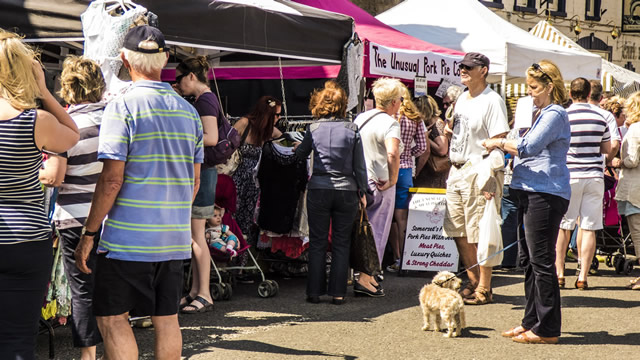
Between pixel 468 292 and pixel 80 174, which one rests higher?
pixel 80 174

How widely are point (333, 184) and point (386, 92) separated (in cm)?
117

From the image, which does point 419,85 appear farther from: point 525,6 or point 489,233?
point 525,6

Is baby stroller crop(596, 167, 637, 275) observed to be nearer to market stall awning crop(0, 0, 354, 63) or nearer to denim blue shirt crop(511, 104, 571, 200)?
market stall awning crop(0, 0, 354, 63)

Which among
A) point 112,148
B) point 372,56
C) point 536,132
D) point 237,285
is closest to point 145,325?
point 237,285

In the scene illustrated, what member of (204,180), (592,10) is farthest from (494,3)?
(204,180)

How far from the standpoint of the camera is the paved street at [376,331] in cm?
605

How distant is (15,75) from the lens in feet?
12.5

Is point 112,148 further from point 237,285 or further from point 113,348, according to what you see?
point 237,285

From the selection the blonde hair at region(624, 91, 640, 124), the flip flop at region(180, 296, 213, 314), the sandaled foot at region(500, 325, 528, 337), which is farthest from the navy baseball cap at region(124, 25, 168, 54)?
the blonde hair at region(624, 91, 640, 124)

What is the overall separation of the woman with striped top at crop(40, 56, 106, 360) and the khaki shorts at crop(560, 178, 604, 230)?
18.1 ft

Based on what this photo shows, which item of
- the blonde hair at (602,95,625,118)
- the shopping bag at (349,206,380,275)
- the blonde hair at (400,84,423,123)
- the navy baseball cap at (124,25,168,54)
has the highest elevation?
the navy baseball cap at (124,25,168,54)

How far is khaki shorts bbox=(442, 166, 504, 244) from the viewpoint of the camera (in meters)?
7.76

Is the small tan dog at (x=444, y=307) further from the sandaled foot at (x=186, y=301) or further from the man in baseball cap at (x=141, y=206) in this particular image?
the man in baseball cap at (x=141, y=206)

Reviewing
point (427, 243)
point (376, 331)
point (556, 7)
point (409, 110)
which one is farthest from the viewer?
point (556, 7)
